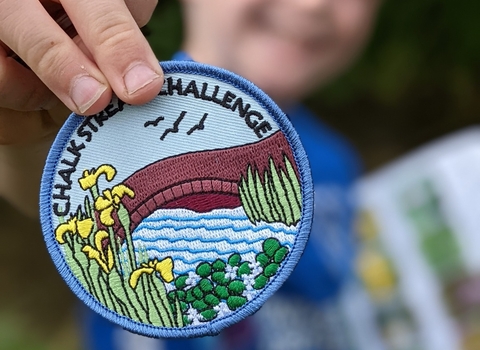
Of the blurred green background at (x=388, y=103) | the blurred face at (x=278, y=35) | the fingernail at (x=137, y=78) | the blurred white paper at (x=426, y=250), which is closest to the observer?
the fingernail at (x=137, y=78)

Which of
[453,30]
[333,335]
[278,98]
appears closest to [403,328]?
[333,335]

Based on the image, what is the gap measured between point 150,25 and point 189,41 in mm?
213

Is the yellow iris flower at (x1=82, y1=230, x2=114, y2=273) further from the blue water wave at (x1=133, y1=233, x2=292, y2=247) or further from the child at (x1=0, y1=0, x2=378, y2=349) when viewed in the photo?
the child at (x1=0, y1=0, x2=378, y2=349)

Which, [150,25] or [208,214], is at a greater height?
[150,25]

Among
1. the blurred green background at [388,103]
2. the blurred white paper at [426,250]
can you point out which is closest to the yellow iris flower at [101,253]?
the blurred green background at [388,103]

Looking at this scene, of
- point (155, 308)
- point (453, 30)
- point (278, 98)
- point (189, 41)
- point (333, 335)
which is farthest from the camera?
point (453, 30)

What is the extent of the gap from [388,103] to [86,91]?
4.19 ft

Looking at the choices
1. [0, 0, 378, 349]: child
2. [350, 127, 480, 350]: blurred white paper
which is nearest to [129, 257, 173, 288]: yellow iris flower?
[0, 0, 378, 349]: child

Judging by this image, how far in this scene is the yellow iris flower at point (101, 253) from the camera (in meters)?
0.40

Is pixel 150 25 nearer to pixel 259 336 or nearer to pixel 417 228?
pixel 259 336

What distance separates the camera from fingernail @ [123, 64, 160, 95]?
1.21 ft

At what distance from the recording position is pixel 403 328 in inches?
43.7

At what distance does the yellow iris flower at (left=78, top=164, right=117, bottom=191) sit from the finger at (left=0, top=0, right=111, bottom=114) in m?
0.04

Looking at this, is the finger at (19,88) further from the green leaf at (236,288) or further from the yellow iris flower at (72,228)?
the green leaf at (236,288)
